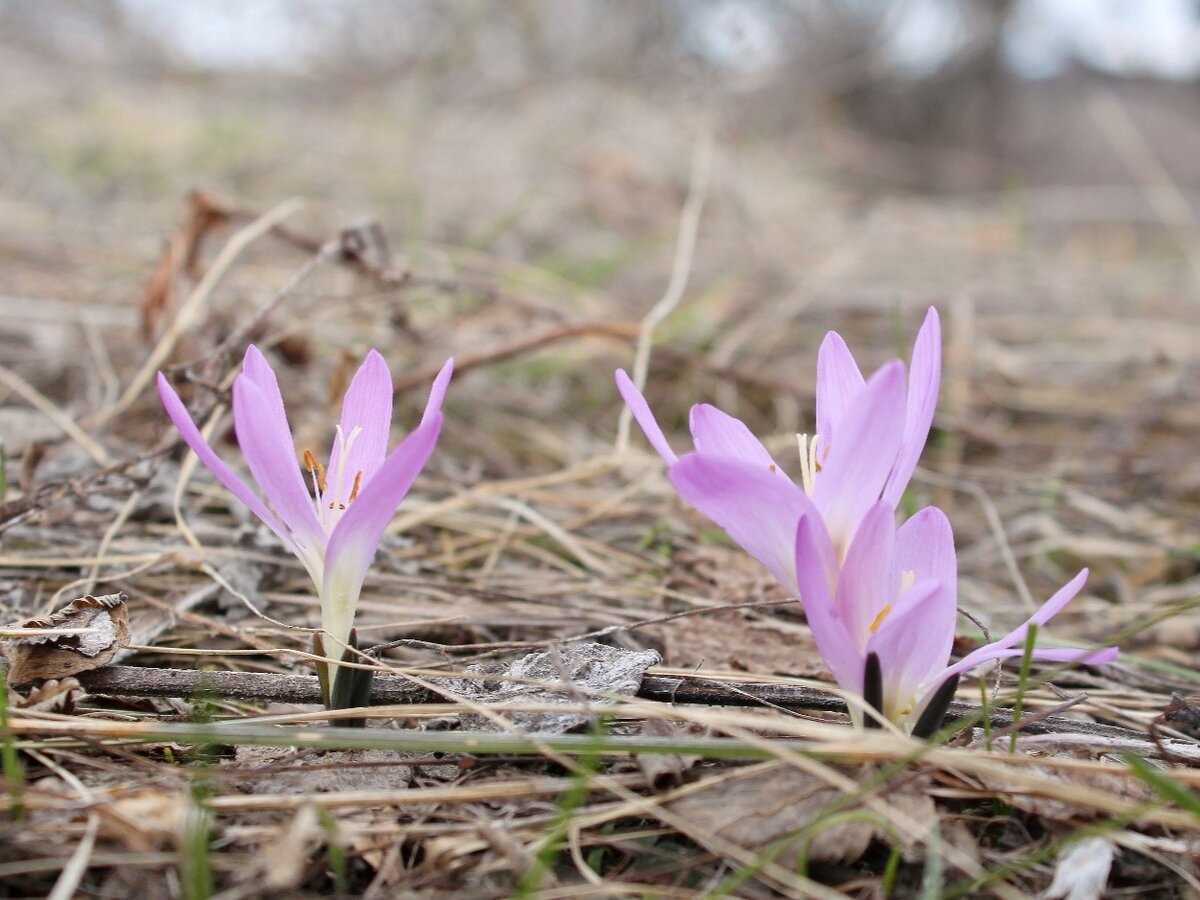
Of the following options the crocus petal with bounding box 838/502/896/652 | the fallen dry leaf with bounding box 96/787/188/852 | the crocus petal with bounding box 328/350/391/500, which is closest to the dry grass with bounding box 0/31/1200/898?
the fallen dry leaf with bounding box 96/787/188/852

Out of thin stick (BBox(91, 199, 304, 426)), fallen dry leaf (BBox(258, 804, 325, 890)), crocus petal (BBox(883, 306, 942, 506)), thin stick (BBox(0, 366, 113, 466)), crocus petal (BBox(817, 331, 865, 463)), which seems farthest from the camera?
thin stick (BBox(91, 199, 304, 426))

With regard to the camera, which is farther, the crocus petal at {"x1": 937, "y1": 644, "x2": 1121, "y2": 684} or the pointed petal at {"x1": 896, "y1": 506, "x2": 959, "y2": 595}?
the pointed petal at {"x1": 896, "y1": 506, "x2": 959, "y2": 595}

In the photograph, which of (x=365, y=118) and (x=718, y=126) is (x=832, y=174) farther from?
(x=365, y=118)

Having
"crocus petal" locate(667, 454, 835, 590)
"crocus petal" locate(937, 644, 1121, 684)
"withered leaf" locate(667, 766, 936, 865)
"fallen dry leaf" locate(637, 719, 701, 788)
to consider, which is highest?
"crocus petal" locate(667, 454, 835, 590)

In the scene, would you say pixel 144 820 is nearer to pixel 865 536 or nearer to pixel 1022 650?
pixel 865 536

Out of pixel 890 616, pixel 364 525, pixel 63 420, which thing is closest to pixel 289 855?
pixel 364 525

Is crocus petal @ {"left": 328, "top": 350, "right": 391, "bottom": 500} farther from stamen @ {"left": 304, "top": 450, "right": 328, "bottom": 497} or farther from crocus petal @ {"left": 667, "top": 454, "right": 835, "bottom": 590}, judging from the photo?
crocus petal @ {"left": 667, "top": 454, "right": 835, "bottom": 590}
